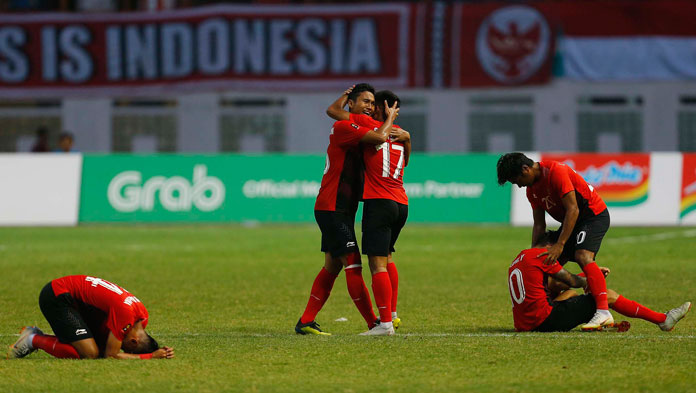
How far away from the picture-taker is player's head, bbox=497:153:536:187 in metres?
8.97

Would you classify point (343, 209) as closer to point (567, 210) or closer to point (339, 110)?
point (339, 110)

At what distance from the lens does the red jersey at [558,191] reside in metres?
9.20

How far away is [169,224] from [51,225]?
7.97ft

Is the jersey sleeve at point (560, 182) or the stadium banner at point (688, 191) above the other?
the jersey sleeve at point (560, 182)

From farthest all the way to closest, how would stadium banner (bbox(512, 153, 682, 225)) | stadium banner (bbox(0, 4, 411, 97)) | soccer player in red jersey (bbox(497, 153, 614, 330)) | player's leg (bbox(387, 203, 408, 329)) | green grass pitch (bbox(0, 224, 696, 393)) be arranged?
stadium banner (bbox(0, 4, 411, 97)) → stadium banner (bbox(512, 153, 682, 225)) → player's leg (bbox(387, 203, 408, 329)) → soccer player in red jersey (bbox(497, 153, 614, 330)) → green grass pitch (bbox(0, 224, 696, 393))

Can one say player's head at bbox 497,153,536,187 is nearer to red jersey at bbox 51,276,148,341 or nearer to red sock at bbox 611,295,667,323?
red sock at bbox 611,295,667,323

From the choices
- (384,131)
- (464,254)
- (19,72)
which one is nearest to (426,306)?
(384,131)

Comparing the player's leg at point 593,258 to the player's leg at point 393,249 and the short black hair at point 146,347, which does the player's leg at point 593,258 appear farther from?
the short black hair at point 146,347

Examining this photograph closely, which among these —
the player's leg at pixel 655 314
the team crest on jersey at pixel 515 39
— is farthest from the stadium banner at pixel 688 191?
the player's leg at pixel 655 314

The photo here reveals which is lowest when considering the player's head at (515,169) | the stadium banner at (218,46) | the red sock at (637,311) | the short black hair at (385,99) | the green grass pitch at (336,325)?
the green grass pitch at (336,325)

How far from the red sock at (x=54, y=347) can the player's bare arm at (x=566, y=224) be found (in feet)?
12.7

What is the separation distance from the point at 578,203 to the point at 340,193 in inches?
82.7

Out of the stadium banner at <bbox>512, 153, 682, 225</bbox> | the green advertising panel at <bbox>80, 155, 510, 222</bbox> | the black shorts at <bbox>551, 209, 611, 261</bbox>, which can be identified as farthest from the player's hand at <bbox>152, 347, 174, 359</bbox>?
the stadium banner at <bbox>512, 153, 682, 225</bbox>

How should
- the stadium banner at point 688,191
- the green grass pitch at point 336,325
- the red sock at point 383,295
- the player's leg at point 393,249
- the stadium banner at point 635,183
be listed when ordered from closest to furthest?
the green grass pitch at point 336,325
the red sock at point 383,295
the player's leg at point 393,249
the stadium banner at point 688,191
the stadium banner at point 635,183
